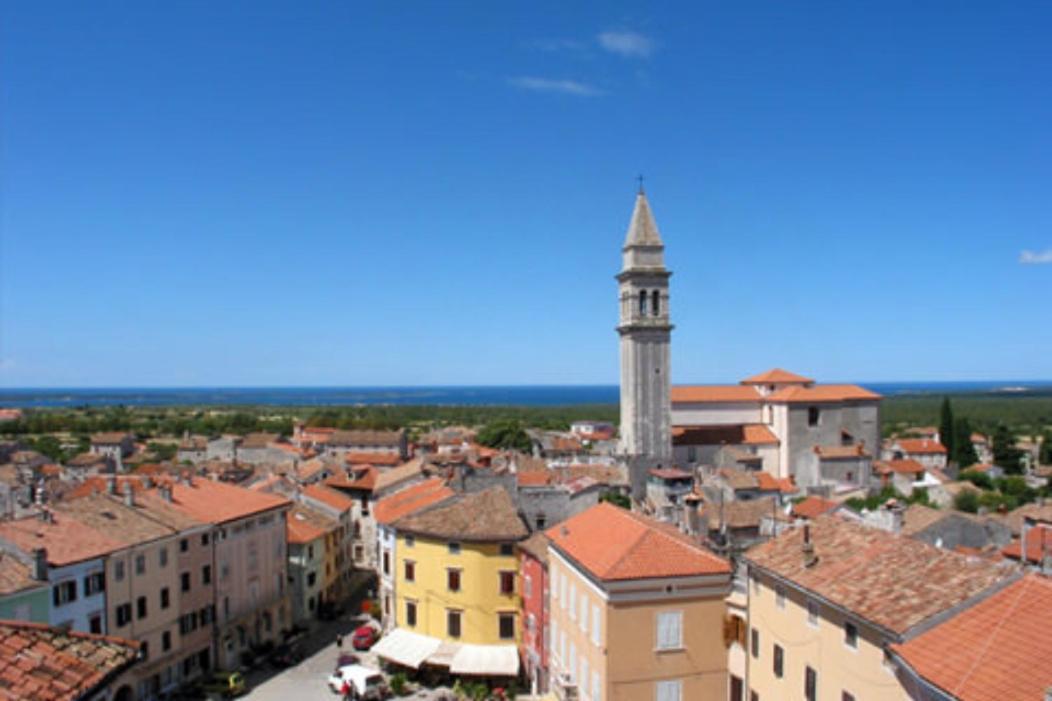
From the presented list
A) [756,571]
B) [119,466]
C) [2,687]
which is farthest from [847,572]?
[119,466]

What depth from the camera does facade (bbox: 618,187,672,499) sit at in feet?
262

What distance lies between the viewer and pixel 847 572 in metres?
20.6

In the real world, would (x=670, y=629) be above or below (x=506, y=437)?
above

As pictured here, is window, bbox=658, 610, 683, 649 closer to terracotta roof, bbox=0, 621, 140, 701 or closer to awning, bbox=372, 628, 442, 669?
awning, bbox=372, 628, 442, 669

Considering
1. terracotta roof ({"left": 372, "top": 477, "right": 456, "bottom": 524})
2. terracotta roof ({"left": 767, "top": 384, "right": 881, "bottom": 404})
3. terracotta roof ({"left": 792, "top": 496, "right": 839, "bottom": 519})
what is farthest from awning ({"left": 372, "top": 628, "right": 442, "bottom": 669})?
terracotta roof ({"left": 767, "top": 384, "right": 881, "bottom": 404})

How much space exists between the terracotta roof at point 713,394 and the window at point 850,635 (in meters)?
68.4

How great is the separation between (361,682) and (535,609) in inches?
304

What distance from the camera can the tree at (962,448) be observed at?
98.1m

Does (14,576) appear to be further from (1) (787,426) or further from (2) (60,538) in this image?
(1) (787,426)

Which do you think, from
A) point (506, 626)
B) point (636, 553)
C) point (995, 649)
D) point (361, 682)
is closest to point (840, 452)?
point (506, 626)

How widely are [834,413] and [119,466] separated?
93989 millimetres

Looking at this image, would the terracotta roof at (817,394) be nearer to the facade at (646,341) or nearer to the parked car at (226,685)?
the facade at (646,341)

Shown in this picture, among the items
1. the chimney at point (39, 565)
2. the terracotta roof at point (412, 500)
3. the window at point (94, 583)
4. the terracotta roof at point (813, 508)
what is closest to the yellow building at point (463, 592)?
the terracotta roof at point (412, 500)

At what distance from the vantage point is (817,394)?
84938 millimetres
